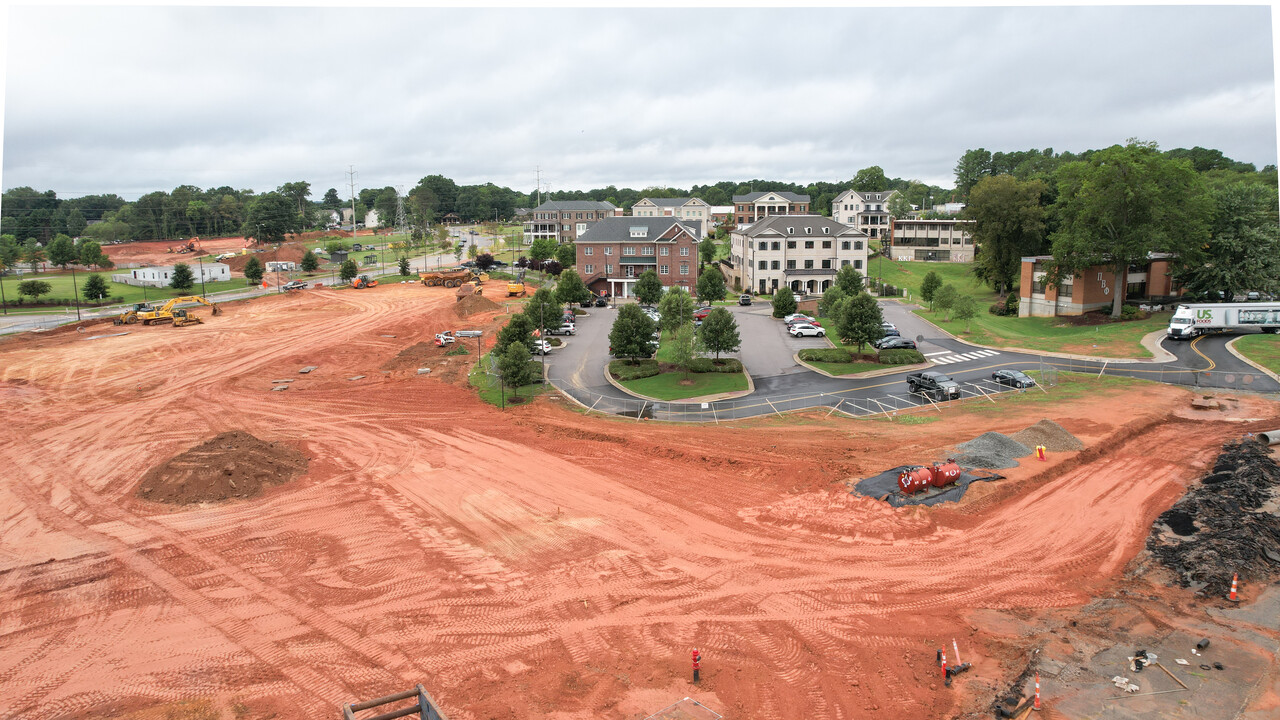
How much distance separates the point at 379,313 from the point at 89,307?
34.8 meters

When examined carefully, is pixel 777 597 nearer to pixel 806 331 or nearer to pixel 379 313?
pixel 806 331

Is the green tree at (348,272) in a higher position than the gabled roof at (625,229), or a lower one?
lower

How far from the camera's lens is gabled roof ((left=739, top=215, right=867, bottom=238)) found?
84.2 metres

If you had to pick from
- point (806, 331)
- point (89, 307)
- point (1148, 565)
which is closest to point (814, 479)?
point (1148, 565)

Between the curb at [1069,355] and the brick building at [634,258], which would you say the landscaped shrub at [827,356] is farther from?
the brick building at [634,258]

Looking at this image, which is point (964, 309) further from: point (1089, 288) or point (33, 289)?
point (33, 289)

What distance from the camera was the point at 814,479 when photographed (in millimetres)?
29125

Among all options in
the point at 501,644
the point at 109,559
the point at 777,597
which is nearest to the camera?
the point at 501,644

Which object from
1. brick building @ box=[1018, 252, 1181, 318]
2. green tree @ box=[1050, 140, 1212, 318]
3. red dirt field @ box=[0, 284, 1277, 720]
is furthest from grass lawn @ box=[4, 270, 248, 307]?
green tree @ box=[1050, 140, 1212, 318]

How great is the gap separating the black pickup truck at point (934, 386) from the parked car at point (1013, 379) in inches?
138

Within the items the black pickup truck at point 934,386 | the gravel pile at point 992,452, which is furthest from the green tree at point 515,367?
the gravel pile at point 992,452

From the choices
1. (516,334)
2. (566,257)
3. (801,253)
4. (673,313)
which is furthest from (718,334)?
(566,257)

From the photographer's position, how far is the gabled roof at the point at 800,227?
276 ft

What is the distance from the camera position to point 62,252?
330 feet
